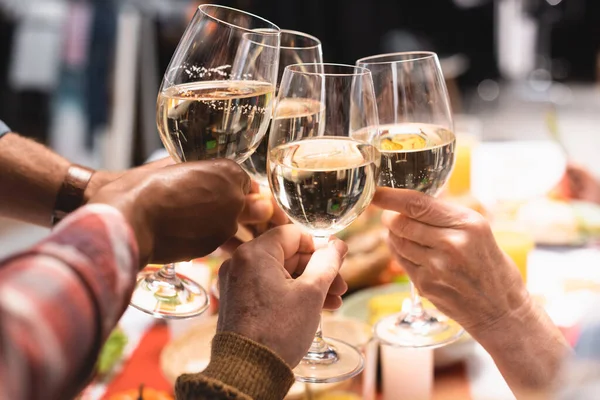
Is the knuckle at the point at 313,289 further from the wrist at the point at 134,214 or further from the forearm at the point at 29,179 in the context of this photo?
the forearm at the point at 29,179

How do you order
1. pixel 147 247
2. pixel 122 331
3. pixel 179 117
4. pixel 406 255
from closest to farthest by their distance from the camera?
pixel 147 247
pixel 179 117
pixel 406 255
pixel 122 331

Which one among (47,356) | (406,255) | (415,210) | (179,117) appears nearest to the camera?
(47,356)

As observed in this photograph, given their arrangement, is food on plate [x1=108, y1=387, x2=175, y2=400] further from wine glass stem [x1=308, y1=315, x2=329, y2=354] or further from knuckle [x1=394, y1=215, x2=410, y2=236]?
knuckle [x1=394, y1=215, x2=410, y2=236]

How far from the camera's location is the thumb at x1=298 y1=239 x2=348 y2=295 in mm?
921

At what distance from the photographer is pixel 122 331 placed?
154 centimetres

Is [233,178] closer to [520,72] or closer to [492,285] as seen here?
[492,285]

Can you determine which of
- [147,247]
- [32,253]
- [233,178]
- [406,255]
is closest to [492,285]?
[406,255]

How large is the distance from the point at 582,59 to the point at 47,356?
9.81 m

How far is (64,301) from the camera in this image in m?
0.68

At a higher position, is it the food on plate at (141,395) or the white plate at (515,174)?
the white plate at (515,174)

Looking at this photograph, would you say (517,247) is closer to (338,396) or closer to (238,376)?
(338,396)

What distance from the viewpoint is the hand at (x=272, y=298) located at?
34.7 inches

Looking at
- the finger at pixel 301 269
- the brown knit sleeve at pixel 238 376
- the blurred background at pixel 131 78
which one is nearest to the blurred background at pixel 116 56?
the blurred background at pixel 131 78

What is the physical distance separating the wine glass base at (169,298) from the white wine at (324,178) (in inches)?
10.0
